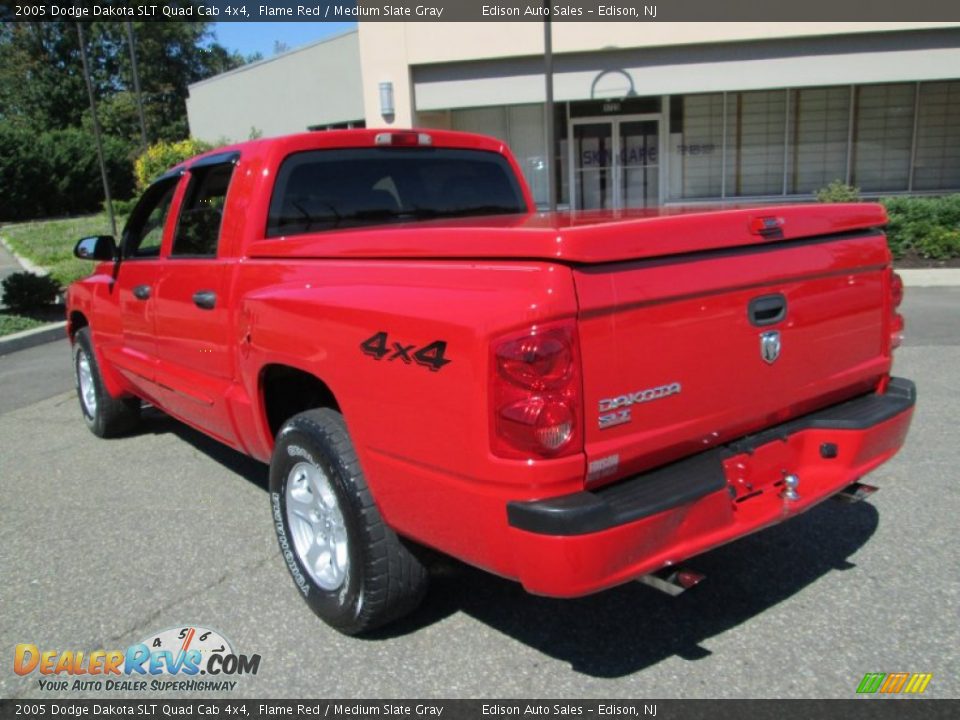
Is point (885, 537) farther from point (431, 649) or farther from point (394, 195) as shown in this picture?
point (394, 195)

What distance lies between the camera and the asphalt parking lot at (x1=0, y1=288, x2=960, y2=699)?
2.74 metres

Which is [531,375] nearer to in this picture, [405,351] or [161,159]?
[405,351]

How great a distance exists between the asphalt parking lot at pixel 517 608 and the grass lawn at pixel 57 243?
11300 mm

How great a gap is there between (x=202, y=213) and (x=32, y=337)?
772 centimetres

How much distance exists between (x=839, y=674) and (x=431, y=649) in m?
1.43

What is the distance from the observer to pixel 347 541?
2.87 metres

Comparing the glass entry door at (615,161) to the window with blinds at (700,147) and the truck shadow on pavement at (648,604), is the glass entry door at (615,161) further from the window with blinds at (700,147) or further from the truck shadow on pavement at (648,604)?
the truck shadow on pavement at (648,604)

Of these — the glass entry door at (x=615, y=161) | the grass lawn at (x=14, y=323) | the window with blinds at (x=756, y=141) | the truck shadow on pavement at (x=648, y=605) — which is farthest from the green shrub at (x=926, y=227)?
the grass lawn at (x=14, y=323)

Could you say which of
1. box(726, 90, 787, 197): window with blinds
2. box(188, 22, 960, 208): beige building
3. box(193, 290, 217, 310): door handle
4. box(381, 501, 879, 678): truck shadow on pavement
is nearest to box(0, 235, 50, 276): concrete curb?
box(188, 22, 960, 208): beige building

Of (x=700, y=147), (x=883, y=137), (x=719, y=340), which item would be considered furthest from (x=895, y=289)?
(x=883, y=137)

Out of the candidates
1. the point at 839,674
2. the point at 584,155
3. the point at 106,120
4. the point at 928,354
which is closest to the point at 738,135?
the point at 584,155

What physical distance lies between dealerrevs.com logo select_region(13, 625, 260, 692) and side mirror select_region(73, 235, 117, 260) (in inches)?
101
